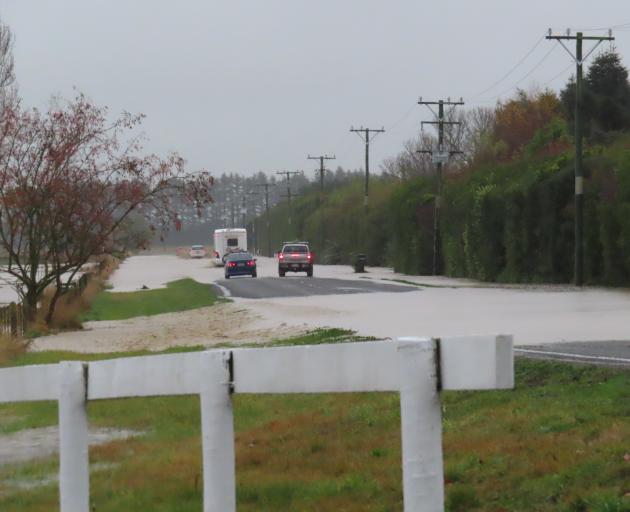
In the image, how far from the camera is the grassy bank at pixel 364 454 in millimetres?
6668

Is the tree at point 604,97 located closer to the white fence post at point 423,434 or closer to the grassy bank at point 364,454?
the grassy bank at point 364,454

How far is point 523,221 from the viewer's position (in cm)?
4503

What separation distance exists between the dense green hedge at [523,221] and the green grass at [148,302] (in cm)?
1186

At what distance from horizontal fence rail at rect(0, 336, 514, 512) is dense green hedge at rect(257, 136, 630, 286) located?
105 feet

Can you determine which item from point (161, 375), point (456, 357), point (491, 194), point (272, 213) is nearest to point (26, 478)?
point (161, 375)

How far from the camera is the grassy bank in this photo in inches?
263

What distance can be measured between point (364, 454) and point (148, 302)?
3583 cm

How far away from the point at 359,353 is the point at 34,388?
2.93 m

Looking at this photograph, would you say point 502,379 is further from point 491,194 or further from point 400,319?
point 491,194

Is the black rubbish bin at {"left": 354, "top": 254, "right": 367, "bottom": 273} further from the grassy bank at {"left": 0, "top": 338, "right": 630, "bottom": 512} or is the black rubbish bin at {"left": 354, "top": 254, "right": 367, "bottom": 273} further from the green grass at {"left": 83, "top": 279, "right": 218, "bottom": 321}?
the grassy bank at {"left": 0, "top": 338, "right": 630, "bottom": 512}

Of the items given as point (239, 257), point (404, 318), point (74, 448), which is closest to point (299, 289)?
point (239, 257)

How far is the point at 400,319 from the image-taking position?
2658 centimetres

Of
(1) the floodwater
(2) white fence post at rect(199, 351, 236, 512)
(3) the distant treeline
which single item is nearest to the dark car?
(3) the distant treeline

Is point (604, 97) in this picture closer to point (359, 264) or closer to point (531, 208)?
point (531, 208)
